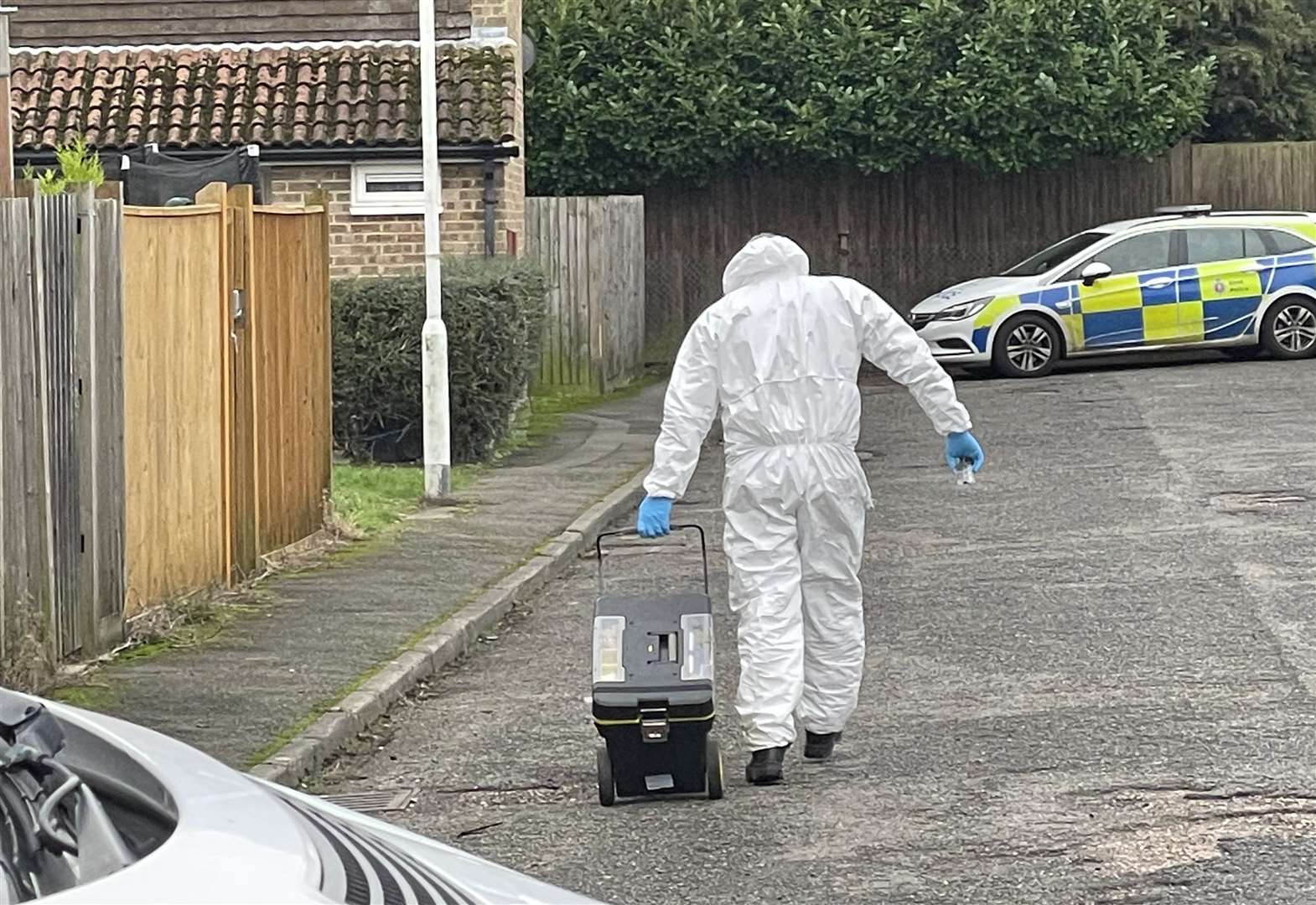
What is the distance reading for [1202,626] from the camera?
9.51 m

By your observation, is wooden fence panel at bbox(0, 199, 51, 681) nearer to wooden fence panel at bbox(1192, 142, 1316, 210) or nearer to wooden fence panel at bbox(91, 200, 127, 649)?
wooden fence panel at bbox(91, 200, 127, 649)

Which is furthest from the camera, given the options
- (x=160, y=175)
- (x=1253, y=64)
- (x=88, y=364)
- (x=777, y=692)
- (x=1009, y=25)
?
(x=1253, y=64)

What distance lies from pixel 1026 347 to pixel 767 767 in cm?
1560

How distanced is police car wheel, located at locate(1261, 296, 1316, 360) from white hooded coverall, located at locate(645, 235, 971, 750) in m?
15.8

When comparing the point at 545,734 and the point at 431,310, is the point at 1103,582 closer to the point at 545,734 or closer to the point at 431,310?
the point at 545,734

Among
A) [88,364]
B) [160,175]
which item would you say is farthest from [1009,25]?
[88,364]

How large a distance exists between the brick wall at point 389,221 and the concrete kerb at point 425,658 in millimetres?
7424

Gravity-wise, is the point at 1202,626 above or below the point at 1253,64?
below

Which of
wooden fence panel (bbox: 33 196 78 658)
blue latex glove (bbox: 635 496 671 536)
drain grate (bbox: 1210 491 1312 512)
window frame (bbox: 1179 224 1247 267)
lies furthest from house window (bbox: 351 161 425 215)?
blue latex glove (bbox: 635 496 671 536)

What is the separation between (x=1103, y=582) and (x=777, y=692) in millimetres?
3878

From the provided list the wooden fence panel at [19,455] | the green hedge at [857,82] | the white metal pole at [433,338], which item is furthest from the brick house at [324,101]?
the wooden fence panel at [19,455]

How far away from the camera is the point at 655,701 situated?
6.92 m

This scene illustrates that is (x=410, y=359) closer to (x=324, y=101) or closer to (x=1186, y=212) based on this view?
(x=324, y=101)

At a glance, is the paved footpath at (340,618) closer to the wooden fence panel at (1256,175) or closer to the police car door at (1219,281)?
the police car door at (1219,281)
